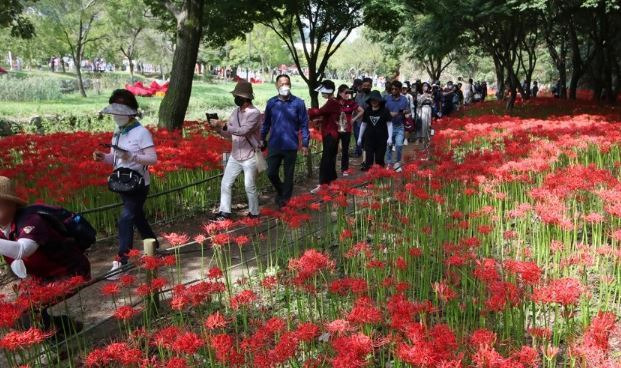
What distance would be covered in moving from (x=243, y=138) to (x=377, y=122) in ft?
10.4

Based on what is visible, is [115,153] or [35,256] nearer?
[35,256]

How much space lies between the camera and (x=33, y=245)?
325 centimetres

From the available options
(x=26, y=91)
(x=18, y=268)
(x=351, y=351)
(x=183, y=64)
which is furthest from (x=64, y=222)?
(x=26, y=91)

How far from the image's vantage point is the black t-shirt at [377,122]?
28.9 ft

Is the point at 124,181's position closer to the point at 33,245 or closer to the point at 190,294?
the point at 33,245

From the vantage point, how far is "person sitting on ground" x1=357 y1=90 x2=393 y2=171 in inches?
347

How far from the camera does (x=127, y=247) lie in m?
5.04

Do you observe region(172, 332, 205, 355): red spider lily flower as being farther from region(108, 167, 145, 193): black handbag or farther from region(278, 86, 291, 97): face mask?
region(278, 86, 291, 97): face mask

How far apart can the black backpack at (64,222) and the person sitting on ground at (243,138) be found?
2.85 metres

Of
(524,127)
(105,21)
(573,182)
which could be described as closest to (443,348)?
(573,182)

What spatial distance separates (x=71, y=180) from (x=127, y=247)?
1.67 m

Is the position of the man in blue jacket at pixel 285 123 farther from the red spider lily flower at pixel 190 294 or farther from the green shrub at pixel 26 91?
the green shrub at pixel 26 91

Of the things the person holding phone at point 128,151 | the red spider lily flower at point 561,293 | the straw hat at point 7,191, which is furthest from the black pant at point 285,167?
the red spider lily flower at point 561,293

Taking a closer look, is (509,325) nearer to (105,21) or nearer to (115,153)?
(115,153)
